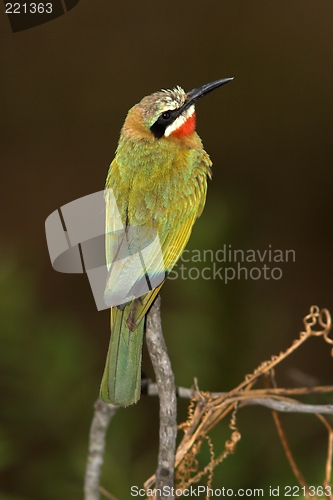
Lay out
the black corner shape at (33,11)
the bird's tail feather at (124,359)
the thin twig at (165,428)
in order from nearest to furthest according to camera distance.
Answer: the thin twig at (165,428), the bird's tail feather at (124,359), the black corner shape at (33,11)

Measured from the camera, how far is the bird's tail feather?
1.19 m

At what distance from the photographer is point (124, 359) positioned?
1.21 meters

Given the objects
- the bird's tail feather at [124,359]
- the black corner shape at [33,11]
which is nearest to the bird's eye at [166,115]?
the black corner shape at [33,11]

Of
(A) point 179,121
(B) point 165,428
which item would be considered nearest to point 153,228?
(A) point 179,121

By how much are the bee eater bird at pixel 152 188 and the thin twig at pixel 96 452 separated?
12 cm

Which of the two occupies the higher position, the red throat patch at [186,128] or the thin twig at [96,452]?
the red throat patch at [186,128]

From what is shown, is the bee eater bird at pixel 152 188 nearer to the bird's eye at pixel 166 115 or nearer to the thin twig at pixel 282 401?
the bird's eye at pixel 166 115

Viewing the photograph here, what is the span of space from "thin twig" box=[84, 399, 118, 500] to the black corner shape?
1.00 metres

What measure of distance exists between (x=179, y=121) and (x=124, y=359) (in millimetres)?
640

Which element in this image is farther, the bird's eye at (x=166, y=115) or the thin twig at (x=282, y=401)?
the bird's eye at (x=166, y=115)

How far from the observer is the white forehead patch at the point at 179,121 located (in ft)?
4.70

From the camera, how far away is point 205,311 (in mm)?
1641

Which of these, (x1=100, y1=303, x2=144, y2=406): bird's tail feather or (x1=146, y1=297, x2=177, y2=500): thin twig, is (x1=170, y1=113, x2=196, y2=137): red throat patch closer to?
(x1=100, y1=303, x2=144, y2=406): bird's tail feather

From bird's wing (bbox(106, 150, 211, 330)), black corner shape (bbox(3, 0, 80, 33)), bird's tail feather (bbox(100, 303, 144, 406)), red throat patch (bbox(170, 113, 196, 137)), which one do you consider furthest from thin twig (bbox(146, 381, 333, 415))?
black corner shape (bbox(3, 0, 80, 33))
